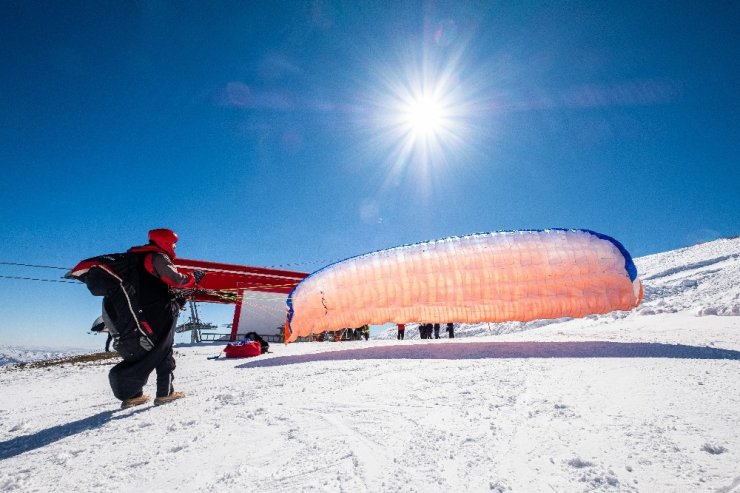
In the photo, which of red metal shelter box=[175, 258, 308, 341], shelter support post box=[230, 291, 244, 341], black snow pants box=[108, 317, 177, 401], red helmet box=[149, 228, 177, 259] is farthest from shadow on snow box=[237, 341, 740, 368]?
shelter support post box=[230, 291, 244, 341]

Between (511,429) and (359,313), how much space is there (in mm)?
6812

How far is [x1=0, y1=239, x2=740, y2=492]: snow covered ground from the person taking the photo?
1.79 m

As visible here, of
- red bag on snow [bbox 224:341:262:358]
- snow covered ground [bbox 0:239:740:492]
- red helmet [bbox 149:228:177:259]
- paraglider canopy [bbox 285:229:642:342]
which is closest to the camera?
snow covered ground [bbox 0:239:740:492]

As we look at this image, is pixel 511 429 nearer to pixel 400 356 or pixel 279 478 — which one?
pixel 279 478

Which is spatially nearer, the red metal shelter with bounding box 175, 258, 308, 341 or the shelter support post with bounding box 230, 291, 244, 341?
the red metal shelter with bounding box 175, 258, 308, 341

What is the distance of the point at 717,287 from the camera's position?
1336 centimetres

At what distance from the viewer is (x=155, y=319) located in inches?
151

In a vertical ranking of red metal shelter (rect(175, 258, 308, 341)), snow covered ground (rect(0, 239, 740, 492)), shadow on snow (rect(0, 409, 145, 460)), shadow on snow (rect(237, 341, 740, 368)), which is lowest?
shadow on snow (rect(0, 409, 145, 460))

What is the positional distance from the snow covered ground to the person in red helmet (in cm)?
21

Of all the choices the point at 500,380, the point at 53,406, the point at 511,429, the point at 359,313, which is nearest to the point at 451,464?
the point at 511,429

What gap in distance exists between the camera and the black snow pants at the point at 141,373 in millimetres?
3590

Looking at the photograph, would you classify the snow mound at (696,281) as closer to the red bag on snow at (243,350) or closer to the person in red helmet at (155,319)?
the red bag on snow at (243,350)

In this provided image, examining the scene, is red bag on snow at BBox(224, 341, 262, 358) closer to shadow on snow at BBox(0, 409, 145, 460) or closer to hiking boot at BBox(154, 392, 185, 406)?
hiking boot at BBox(154, 392, 185, 406)

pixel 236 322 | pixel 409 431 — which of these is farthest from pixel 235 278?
pixel 409 431
